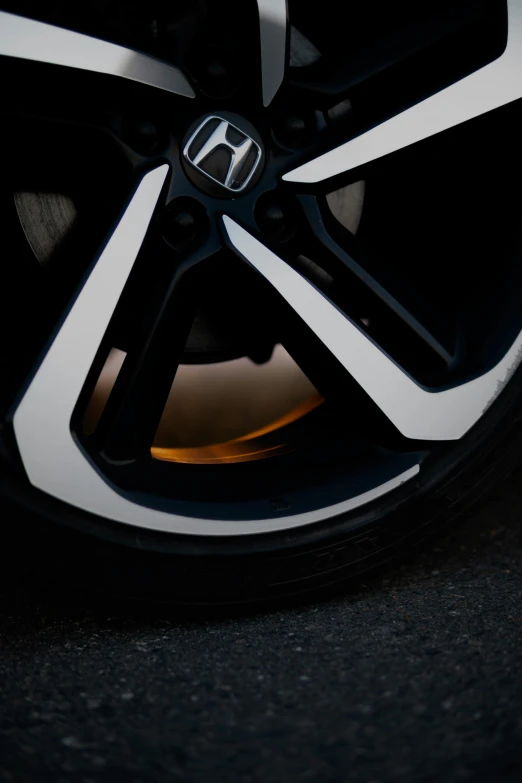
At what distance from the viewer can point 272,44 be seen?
3.32 feet

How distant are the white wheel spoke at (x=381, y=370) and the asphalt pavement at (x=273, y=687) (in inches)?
9.2

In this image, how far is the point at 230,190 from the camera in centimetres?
105

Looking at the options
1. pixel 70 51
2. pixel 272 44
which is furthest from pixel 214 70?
pixel 70 51

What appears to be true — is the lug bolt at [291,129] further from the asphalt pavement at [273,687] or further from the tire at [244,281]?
the asphalt pavement at [273,687]

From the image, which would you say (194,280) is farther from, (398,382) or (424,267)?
(424,267)

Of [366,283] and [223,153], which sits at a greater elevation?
[223,153]

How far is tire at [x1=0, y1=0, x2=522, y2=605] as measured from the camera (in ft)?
3.18

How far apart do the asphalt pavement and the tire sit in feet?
0.21

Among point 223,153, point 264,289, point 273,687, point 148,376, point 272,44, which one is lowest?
point 273,687

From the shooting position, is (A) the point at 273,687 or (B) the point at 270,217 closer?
(A) the point at 273,687

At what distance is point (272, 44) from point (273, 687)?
29.5 inches

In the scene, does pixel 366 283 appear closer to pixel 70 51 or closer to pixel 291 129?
pixel 291 129

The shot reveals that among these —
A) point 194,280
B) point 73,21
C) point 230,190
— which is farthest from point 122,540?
point 73,21

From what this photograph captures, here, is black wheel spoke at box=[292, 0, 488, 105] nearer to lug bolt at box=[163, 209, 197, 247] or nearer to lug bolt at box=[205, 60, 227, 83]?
lug bolt at box=[205, 60, 227, 83]
